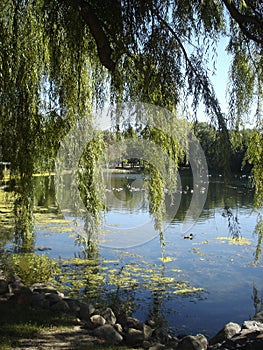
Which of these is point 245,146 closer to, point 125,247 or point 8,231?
point 125,247

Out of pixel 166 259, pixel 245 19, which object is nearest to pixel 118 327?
pixel 245 19

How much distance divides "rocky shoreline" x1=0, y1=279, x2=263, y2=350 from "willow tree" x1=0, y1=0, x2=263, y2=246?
106 centimetres

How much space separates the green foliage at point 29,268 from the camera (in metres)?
4.37

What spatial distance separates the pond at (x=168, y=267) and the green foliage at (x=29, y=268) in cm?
19

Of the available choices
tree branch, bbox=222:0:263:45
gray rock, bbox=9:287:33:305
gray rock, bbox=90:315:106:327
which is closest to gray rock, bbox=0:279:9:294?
gray rock, bbox=9:287:33:305

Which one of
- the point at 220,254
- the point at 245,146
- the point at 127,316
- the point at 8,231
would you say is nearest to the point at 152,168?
the point at 245,146

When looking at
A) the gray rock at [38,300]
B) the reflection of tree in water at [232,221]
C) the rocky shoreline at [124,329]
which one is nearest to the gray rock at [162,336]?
the rocky shoreline at [124,329]

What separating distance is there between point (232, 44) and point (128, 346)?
78.1 inches

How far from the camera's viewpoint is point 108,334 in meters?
2.71

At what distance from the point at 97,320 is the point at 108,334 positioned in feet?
0.89

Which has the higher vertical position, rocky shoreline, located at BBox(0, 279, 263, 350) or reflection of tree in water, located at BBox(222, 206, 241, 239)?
reflection of tree in water, located at BBox(222, 206, 241, 239)

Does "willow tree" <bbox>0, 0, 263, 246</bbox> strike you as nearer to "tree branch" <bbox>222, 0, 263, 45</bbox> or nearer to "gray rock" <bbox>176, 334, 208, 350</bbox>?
"tree branch" <bbox>222, 0, 263, 45</bbox>

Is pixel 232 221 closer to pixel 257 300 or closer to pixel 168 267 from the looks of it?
pixel 257 300

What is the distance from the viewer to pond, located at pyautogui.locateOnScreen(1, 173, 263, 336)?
3.82 meters
